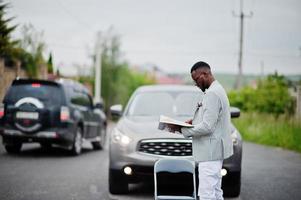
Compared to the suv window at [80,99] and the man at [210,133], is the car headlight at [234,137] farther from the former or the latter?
the suv window at [80,99]

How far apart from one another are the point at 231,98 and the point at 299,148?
17335mm

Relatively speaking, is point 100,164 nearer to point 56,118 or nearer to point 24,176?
point 56,118

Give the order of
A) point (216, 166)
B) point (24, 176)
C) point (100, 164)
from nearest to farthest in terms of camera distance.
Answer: point (216, 166)
point (24, 176)
point (100, 164)

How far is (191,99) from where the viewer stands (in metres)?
9.77

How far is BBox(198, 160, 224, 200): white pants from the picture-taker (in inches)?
216

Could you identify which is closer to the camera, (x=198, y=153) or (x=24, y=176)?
(x=198, y=153)

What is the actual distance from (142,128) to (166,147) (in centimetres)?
54

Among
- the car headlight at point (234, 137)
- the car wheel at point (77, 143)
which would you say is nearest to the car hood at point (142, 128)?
the car headlight at point (234, 137)

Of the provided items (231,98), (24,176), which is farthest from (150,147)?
(231,98)

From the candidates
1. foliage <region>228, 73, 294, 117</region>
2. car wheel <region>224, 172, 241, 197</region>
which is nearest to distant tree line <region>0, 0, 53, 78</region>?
foliage <region>228, 73, 294, 117</region>

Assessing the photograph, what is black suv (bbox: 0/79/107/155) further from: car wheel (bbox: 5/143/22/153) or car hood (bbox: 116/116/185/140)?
car hood (bbox: 116/116/185/140)

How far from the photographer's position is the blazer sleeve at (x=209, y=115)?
5.40 metres

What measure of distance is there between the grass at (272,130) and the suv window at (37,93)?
8.39 meters

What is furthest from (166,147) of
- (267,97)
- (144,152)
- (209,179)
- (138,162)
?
(267,97)
